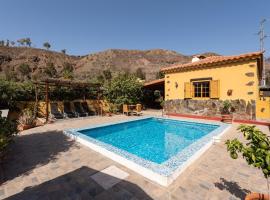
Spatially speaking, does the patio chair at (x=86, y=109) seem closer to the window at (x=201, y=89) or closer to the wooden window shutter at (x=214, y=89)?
the window at (x=201, y=89)

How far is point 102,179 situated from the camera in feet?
11.8

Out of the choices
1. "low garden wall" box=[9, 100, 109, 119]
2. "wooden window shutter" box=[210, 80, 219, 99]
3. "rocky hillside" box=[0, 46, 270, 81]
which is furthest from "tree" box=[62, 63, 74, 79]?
"wooden window shutter" box=[210, 80, 219, 99]

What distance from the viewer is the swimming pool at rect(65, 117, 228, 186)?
401 cm

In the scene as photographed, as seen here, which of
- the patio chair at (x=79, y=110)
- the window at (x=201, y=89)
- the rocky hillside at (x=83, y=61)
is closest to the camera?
the window at (x=201, y=89)

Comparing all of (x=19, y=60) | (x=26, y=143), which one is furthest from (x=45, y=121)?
(x=19, y=60)

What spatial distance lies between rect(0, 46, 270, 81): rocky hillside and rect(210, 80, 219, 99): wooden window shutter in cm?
3410

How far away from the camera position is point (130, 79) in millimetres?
16172

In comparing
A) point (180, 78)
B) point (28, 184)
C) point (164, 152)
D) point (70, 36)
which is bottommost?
point (164, 152)

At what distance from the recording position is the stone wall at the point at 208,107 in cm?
1036

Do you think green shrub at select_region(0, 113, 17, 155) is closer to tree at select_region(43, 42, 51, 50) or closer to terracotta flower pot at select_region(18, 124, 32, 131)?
terracotta flower pot at select_region(18, 124, 32, 131)

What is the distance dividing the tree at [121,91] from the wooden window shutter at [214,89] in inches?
285

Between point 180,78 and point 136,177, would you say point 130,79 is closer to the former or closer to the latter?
point 180,78

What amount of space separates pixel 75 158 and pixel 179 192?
3313 mm

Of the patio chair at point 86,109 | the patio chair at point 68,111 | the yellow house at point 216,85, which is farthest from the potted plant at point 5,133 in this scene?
the yellow house at point 216,85
